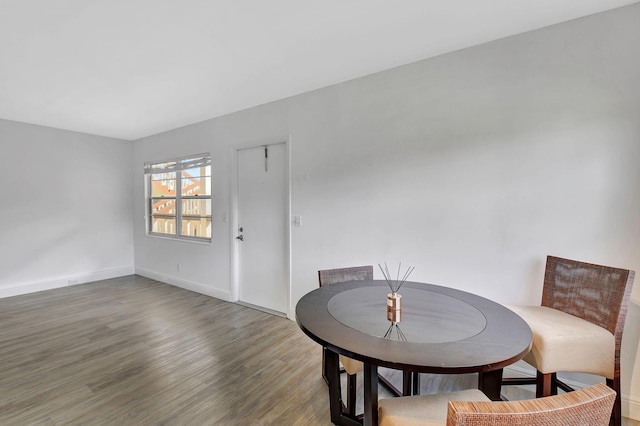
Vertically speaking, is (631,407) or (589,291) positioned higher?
(589,291)

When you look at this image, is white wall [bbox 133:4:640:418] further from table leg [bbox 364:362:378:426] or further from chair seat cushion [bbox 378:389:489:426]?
table leg [bbox 364:362:378:426]

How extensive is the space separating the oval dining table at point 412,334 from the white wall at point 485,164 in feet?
2.24

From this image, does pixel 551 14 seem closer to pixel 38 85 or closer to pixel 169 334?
pixel 169 334

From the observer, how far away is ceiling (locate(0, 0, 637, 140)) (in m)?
1.71

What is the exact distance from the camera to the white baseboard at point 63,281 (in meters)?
4.00

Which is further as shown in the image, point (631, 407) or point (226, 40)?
point (226, 40)

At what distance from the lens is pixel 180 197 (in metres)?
4.55

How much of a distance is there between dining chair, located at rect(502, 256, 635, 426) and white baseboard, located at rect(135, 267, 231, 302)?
3353 millimetres

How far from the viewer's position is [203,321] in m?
3.14

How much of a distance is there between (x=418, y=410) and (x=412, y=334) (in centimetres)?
27

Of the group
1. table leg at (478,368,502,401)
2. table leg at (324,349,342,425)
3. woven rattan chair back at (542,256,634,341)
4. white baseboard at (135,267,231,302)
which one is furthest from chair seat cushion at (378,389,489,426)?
white baseboard at (135,267,231,302)

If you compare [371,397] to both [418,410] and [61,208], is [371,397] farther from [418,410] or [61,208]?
[61,208]

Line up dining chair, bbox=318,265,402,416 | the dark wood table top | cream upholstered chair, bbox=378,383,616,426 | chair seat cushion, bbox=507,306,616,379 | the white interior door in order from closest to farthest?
cream upholstered chair, bbox=378,383,616,426
the dark wood table top
chair seat cushion, bbox=507,306,616,379
dining chair, bbox=318,265,402,416
the white interior door

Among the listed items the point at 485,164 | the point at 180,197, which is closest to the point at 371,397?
the point at 485,164
